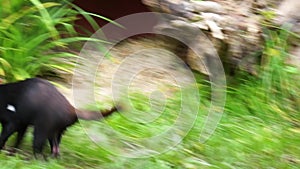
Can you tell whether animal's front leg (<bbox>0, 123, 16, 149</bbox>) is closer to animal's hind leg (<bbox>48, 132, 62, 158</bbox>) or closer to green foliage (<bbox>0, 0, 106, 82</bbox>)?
animal's hind leg (<bbox>48, 132, 62, 158</bbox>)

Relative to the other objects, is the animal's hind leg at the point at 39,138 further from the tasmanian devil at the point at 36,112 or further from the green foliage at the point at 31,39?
the green foliage at the point at 31,39

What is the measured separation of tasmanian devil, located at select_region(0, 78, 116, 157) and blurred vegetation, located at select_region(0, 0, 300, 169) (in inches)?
6.4

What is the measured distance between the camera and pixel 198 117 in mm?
4715

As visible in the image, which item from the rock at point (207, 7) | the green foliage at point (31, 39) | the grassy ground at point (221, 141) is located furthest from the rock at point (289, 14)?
the green foliage at point (31, 39)

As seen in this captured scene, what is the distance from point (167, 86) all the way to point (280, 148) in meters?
1.17

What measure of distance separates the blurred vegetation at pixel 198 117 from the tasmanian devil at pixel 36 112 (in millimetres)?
162

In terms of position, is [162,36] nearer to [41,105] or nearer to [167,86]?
[167,86]

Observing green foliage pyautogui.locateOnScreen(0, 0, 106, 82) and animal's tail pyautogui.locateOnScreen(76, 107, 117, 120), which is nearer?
animal's tail pyautogui.locateOnScreen(76, 107, 117, 120)

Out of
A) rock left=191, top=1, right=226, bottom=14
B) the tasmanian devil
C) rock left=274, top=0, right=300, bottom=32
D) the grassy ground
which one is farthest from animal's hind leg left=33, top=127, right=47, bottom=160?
rock left=274, top=0, right=300, bottom=32

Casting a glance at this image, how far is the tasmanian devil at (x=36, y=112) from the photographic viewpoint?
12.2 ft

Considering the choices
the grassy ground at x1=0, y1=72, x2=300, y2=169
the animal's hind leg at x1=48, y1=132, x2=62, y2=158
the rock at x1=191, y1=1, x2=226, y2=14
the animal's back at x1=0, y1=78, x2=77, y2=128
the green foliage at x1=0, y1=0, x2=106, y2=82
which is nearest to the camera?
the animal's back at x1=0, y1=78, x2=77, y2=128

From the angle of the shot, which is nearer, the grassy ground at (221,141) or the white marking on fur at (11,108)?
the white marking on fur at (11,108)

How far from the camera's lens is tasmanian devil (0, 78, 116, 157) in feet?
12.2

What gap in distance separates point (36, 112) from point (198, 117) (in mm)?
1373
